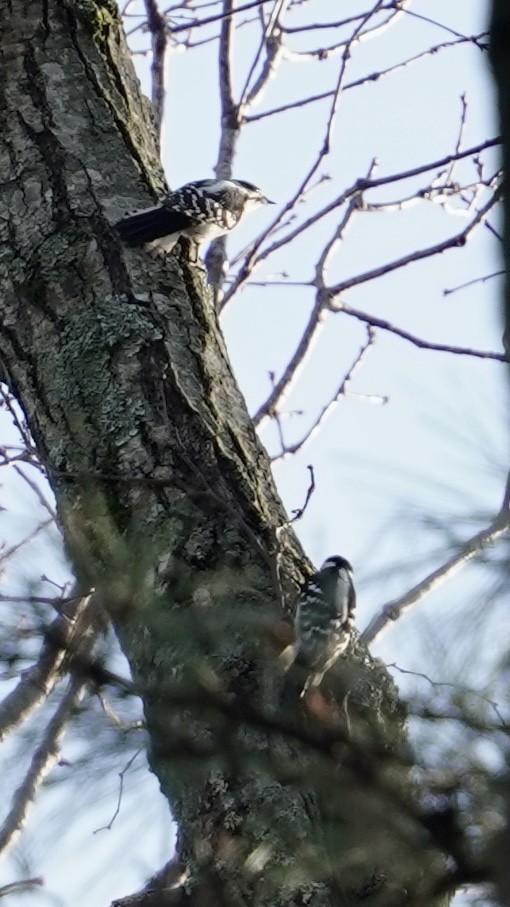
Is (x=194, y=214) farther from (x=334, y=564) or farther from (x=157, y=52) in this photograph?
(x=334, y=564)

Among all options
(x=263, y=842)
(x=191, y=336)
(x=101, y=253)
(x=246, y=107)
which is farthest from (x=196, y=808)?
(x=246, y=107)

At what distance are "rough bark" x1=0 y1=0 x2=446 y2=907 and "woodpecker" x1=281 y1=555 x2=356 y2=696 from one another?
46mm

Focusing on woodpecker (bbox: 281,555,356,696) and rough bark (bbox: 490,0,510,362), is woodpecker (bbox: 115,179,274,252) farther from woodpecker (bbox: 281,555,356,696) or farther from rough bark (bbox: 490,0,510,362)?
rough bark (bbox: 490,0,510,362)

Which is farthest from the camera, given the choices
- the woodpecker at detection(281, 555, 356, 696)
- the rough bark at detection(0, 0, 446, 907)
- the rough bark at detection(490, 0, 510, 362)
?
the woodpecker at detection(281, 555, 356, 696)

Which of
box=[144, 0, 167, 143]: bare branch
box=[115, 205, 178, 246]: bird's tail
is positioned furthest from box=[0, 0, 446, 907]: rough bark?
box=[144, 0, 167, 143]: bare branch

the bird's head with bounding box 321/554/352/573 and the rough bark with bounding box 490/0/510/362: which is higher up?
the bird's head with bounding box 321/554/352/573

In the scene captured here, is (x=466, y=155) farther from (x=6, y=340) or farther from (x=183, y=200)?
(x=183, y=200)

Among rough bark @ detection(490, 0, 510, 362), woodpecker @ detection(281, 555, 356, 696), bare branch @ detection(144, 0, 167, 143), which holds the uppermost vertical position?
bare branch @ detection(144, 0, 167, 143)

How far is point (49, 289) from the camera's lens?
261cm

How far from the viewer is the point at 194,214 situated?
3.80 metres

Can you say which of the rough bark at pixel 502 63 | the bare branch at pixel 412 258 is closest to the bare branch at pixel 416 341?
the bare branch at pixel 412 258

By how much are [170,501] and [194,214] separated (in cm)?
169

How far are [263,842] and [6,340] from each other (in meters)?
1.19

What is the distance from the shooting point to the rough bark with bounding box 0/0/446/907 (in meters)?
1.24
